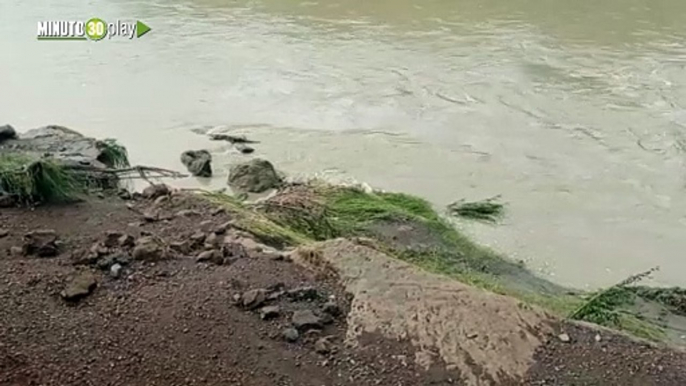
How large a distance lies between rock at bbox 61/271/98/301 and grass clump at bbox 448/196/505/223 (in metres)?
2.80

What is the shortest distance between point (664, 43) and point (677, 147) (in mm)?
3249

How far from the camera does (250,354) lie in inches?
131

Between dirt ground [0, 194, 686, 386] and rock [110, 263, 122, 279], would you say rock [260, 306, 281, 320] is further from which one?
rock [110, 263, 122, 279]

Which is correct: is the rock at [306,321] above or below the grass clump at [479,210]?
above

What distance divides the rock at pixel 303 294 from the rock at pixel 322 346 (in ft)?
1.08

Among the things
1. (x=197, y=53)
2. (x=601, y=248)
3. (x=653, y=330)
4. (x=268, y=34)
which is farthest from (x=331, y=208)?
(x=268, y=34)

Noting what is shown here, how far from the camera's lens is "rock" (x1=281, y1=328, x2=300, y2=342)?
11.3ft

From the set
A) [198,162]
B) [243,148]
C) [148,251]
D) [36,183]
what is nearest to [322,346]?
[148,251]

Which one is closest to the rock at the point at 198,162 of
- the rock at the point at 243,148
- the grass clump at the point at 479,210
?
the rock at the point at 243,148

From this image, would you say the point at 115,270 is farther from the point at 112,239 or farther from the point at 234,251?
the point at 234,251

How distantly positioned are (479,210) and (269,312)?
267 centimetres

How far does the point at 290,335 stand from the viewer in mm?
3438

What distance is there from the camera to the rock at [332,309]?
11.9 ft

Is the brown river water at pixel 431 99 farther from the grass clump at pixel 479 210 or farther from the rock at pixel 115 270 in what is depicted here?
the rock at pixel 115 270
